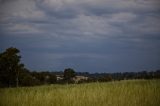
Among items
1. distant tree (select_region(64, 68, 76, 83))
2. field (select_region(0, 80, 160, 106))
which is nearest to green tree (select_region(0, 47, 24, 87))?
distant tree (select_region(64, 68, 76, 83))

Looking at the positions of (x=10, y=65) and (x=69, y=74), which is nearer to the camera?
(x=10, y=65)

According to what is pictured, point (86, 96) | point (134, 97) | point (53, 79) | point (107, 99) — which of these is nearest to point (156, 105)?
point (134, 97)

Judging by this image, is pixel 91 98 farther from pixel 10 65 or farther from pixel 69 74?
pixel 69 74

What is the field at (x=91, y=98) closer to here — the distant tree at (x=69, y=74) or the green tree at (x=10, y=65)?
the green tree at (x=10, y=65)

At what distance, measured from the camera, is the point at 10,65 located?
31891mm

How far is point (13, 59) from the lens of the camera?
31.4 m

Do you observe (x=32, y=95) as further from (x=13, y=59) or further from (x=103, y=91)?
(x=13, y=59)

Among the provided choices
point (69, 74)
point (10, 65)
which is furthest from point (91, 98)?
point (69, 74)

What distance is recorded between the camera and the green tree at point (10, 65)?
31.5 meters

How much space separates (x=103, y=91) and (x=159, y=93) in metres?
1.63

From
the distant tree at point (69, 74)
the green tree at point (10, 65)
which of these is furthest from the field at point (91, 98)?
the distant tree at point (69, 74)

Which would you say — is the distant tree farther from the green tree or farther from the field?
the field

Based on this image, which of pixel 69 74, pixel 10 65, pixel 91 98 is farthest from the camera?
pixel 69 74

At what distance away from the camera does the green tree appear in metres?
31.5
